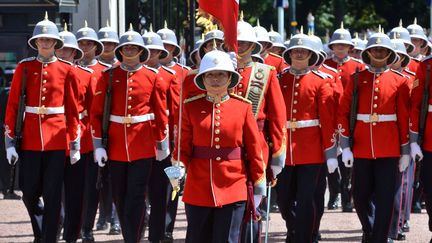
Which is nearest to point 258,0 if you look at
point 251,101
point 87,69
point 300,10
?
point 300,10

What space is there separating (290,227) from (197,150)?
290 centimetres

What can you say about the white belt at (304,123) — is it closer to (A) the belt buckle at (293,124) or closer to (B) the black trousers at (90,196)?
(A) the belt buckle at (293,124)

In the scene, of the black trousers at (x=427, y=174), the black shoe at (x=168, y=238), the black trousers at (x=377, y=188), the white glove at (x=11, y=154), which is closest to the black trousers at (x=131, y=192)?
the white glove at (x=11, y=154)

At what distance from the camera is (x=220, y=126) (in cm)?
1012

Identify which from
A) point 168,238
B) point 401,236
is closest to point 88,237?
point 168,238

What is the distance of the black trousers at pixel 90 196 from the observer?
14148mm

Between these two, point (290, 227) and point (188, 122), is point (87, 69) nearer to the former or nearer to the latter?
point (290, 227)

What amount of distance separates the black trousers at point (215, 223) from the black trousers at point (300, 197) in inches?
98.9

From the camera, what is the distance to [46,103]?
41.8ft

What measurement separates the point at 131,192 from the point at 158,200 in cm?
99

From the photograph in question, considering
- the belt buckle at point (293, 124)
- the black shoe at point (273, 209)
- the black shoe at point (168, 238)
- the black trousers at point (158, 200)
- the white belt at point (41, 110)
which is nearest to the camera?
the white belt at point (41, 110)

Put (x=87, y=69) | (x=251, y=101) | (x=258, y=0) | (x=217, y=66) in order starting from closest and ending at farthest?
(x=217, y=66)
(x=251, y=101)
(x=87, y=69)
(x=258, y=0)

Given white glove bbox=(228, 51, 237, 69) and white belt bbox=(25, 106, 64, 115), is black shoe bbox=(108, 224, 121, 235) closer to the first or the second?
white belt bbox=(25, 106, 64, 115)

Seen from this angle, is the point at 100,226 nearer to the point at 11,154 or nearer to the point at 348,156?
the point at 11,154
